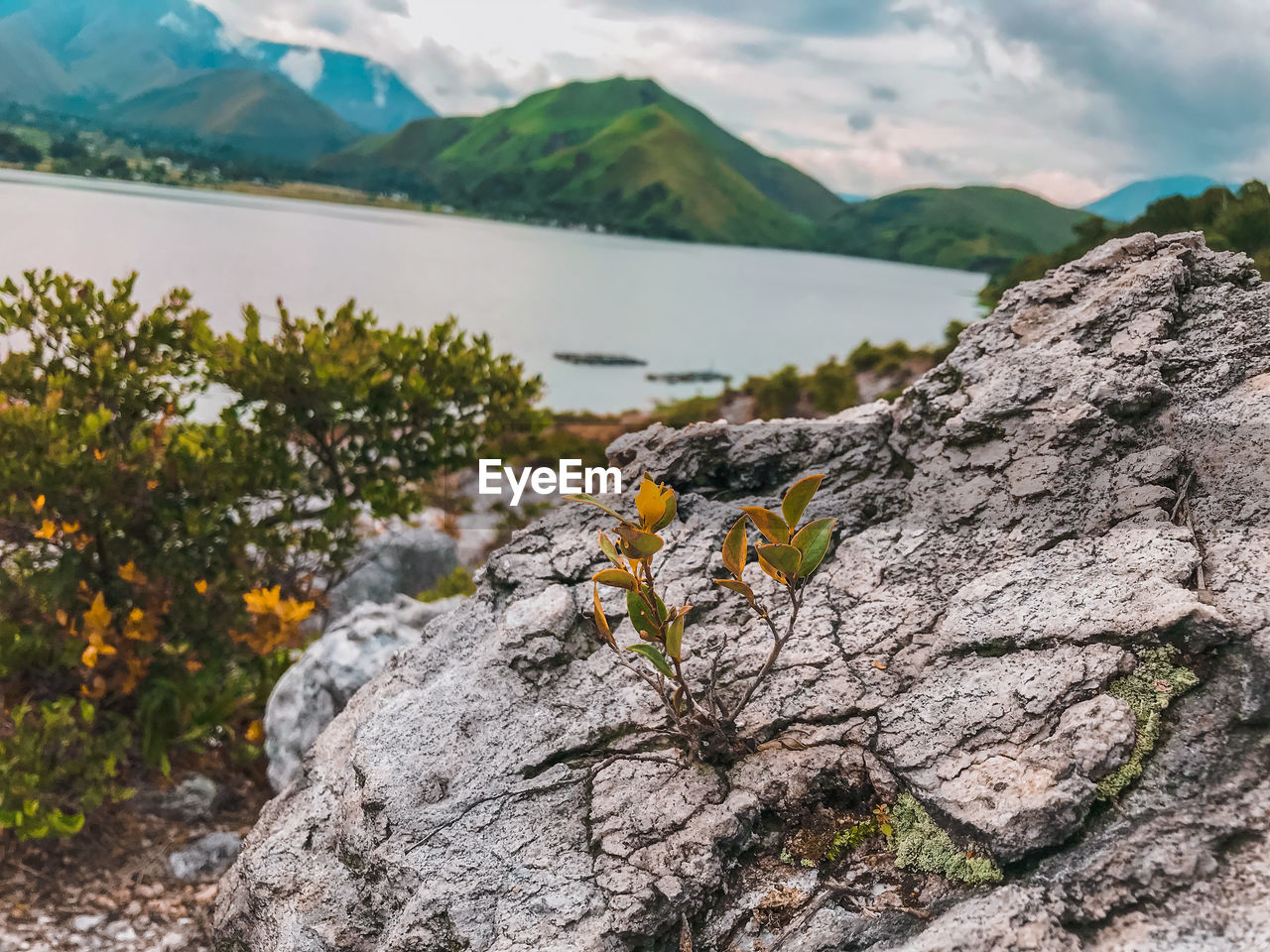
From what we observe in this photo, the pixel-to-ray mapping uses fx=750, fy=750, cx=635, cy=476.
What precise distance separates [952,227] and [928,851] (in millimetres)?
169560

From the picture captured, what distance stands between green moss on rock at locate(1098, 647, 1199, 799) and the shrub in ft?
16.3

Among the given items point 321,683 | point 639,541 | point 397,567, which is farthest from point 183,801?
point 639,541

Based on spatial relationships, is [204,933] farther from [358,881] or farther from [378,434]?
[378,434]

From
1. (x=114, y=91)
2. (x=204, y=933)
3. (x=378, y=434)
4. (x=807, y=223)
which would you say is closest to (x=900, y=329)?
(x=378, y=434)

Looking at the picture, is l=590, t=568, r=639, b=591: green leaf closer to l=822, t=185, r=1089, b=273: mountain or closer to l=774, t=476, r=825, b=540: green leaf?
l=774, t=476, r=825, b=540: green leaf

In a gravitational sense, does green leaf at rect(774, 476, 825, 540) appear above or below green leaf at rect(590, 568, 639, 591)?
above

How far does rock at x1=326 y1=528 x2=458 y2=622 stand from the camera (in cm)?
900

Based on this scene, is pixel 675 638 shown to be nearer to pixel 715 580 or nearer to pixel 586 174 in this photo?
pixel 715 580

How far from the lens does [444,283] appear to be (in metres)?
32.6

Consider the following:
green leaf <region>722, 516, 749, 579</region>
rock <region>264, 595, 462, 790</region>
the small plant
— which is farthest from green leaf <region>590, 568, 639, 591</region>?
rock <region>264, 595, 462, 790</region>

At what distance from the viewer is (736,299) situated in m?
46.3

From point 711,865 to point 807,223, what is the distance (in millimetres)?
193613

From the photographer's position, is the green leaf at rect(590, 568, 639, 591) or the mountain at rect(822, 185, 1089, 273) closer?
the green leaf at rect(590, 568, 639, 591)

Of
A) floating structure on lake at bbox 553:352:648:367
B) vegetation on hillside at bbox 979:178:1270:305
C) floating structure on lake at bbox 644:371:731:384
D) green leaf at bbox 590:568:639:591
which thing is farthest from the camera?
floating structure on lake at bbox 644:371:731:384
